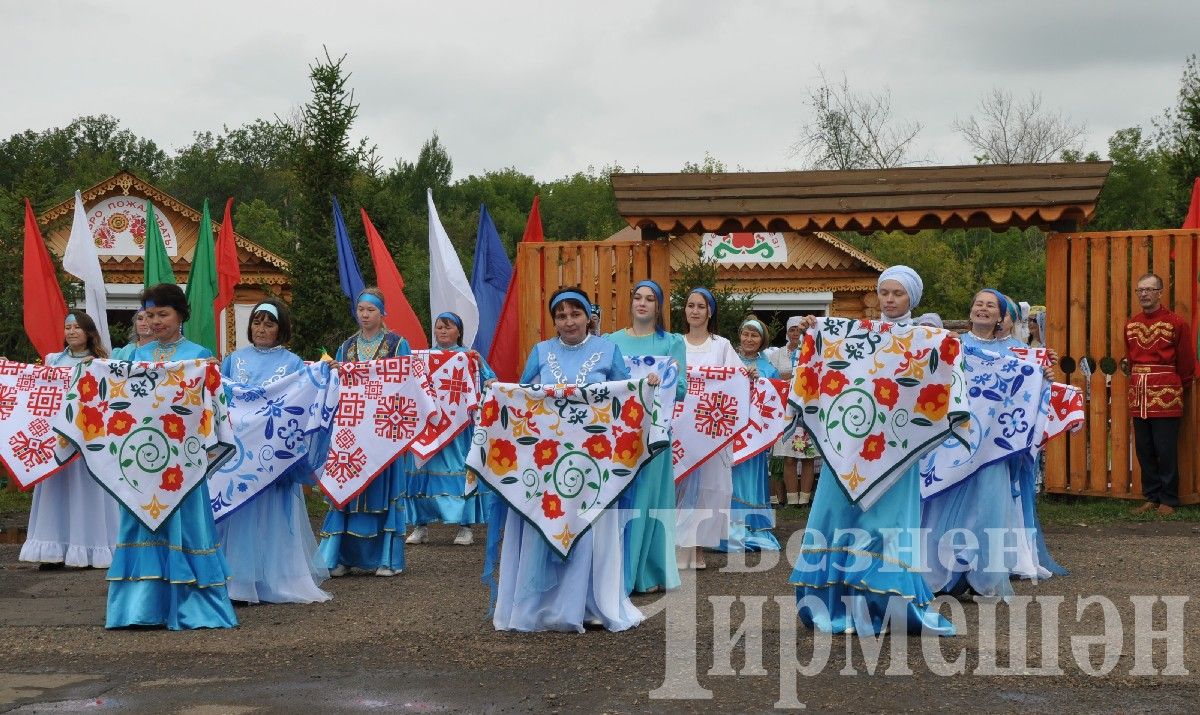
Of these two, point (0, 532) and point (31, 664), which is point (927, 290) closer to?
point (0, 532)

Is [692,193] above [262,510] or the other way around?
above

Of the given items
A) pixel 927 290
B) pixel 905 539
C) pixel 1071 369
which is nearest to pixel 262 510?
pixel 905 539

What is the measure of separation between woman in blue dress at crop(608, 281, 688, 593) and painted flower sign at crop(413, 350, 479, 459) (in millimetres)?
1673

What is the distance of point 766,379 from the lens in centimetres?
1116

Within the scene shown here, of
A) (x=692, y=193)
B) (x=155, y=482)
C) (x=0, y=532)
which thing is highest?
(x=692, y=193)

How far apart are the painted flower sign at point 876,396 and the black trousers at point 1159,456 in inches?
256

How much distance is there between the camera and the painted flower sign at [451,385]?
10.3 metres

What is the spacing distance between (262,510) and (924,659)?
167 inches

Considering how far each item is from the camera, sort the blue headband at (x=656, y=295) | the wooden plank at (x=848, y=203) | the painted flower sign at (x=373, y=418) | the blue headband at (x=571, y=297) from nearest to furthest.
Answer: the blue headband at (x=571, y=297) → the blue headband at (x=656, y=295) → the painted flower sign at (x=373, y=418) → the wooden plank at (x=848, y=203)

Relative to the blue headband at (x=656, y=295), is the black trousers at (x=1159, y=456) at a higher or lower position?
lower

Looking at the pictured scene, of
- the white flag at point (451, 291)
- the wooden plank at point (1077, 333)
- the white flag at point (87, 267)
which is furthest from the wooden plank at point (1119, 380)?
the white flag at point (87, 267)

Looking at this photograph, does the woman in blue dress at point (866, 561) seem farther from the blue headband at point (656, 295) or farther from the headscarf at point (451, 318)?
the headscarf at point (451, 318)

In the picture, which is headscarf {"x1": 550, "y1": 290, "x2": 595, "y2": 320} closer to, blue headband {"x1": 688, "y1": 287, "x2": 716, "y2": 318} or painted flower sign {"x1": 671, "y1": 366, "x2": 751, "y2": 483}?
painted flower sign {"x1": 671, "y1": 366, "x2": 751, "y2": 483}

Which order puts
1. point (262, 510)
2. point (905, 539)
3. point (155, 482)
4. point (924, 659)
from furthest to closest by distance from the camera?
point (262, 510)
point (155, 482)
point (905, 539)
point (924, 659)
